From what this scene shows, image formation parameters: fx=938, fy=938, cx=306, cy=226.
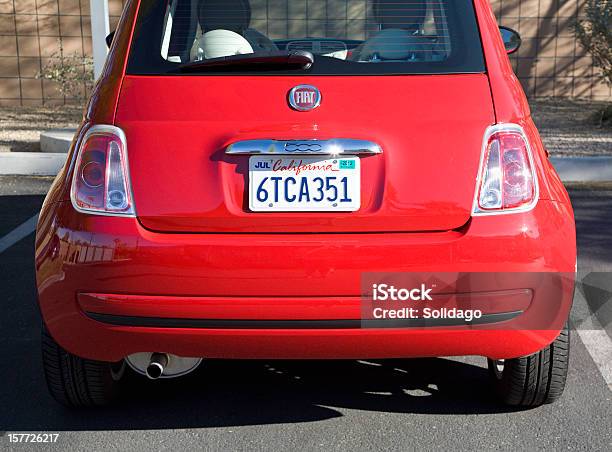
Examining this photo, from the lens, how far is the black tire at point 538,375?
312 centimetres

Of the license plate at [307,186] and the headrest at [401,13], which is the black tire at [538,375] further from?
the headrest at [401,13]

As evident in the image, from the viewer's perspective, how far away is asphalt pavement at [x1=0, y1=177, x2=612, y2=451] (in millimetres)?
3059

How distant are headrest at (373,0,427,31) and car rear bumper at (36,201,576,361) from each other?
2.79ft

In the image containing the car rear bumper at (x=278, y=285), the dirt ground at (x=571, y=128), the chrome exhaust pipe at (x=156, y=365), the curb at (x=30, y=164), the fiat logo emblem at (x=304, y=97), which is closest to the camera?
the car rear bumper at (x=278, y=285)

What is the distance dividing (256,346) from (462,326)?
0.61 meters

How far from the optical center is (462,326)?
2.77 metres

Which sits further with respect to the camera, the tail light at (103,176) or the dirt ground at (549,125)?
the dirt ground at (549,125)

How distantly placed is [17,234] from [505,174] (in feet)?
12.7

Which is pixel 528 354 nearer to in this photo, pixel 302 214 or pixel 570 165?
pixel 302 214

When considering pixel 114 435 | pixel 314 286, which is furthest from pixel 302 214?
pixel 114 435

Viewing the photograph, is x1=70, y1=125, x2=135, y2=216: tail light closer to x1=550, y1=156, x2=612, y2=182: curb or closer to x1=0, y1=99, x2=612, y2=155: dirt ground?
x1=550, y1=156, x2=612, y2=182: curb

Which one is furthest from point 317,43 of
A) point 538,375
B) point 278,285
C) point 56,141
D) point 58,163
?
point 56,141

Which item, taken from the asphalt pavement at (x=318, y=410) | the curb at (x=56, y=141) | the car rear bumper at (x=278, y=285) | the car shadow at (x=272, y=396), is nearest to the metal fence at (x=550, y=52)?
the curb at (x=56, y=141)

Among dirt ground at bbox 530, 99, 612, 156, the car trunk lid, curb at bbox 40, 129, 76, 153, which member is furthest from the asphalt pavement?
dirt ground at bbox 530, 99, 612, 156
